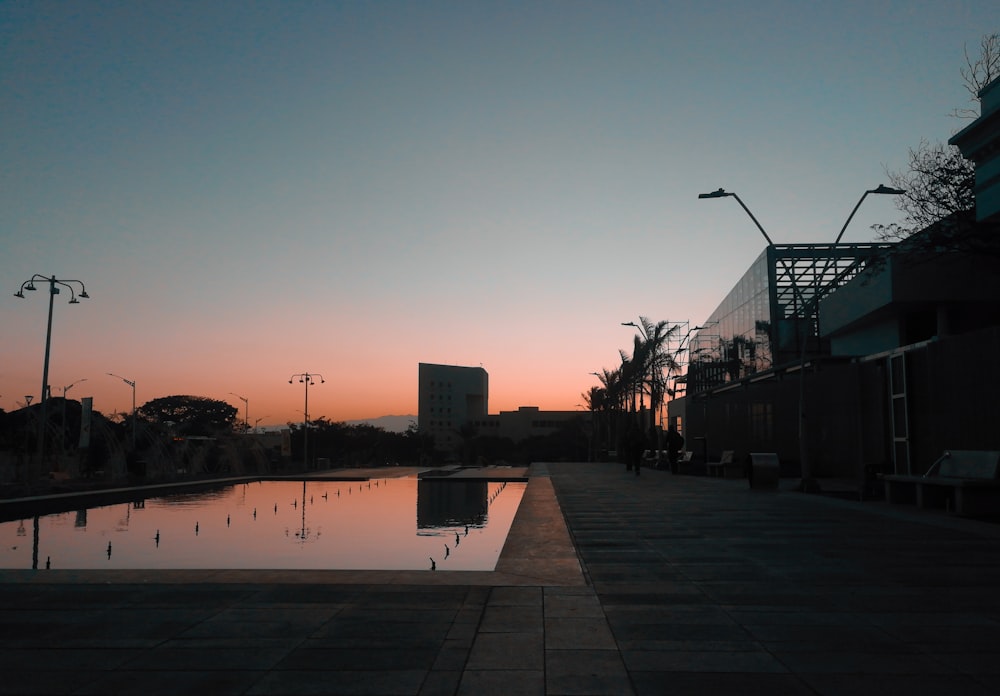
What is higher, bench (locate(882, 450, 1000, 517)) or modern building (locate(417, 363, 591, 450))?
modern building (locate(417, 363, 591, 450))

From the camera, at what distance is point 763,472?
809 inches

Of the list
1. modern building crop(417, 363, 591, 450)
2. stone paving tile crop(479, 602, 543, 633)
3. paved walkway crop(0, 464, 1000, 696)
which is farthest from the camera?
modern building crop(417, 363, 591, 450)

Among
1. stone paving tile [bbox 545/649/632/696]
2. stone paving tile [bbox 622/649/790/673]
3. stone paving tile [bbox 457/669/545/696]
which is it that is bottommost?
stone paving tile [bbox 622/649/790/673]

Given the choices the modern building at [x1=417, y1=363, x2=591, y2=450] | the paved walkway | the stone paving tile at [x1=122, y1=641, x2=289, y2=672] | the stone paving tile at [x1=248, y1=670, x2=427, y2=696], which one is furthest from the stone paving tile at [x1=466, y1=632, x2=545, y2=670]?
the modern building at [x1=417, y1=363, x2=591, y2=450]

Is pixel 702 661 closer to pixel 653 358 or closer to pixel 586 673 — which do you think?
pixel 586 673

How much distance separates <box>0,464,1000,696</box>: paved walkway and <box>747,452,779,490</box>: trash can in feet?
34.7

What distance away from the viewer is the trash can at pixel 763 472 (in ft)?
67.4

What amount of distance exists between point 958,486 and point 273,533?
12.8m

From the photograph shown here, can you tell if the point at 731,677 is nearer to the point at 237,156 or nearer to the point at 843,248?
the point at 237,156

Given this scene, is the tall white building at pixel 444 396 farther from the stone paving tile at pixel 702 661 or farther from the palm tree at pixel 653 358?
the stone paving tile at pixel 702 661

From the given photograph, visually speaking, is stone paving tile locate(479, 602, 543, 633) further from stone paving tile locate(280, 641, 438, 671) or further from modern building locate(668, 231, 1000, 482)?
modern building locate(668, 231, 1000, 482)

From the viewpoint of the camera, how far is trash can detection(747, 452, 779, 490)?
808 inches

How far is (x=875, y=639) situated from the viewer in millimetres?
5336

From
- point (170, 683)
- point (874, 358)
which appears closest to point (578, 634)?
point (170, 683)
